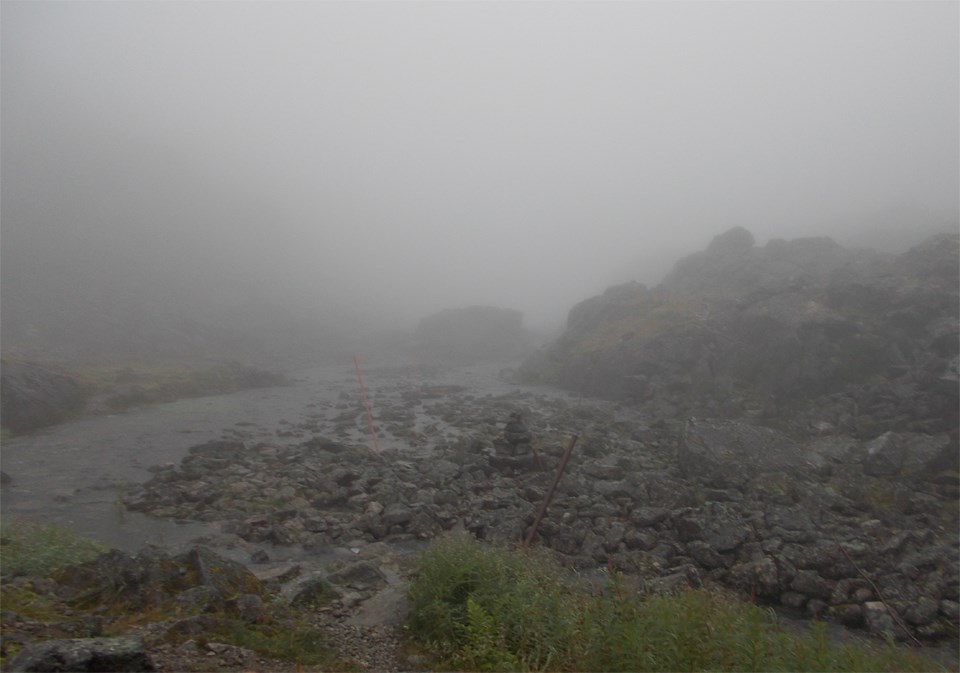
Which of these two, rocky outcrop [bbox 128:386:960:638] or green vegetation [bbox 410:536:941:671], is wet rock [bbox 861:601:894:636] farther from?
green vegetation [bbox 410:536:941:671]

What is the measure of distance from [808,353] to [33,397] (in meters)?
35.5

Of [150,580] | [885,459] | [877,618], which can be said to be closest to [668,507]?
[877,618]

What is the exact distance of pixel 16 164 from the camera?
71.7 m

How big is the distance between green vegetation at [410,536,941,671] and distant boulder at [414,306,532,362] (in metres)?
56.7

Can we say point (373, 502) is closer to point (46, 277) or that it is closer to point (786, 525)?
point (786, 525)

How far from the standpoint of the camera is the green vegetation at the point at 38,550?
873 centimetres

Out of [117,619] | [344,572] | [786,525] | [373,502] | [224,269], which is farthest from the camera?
[224,269]

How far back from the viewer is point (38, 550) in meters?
9.52

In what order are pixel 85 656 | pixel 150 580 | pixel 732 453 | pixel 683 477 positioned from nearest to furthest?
pixel 85 656 < pixel 150 580 < pixel 732 453 < pixel 683 477

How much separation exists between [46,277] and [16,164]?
31.0m

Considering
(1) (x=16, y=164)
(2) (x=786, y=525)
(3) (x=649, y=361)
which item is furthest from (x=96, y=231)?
(2) (x=786, y=525)

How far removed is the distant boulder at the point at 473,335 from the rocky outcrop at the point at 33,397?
131ft

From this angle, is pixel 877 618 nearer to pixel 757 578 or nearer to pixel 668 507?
pixel 757 578

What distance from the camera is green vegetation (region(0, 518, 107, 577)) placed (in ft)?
28.6
